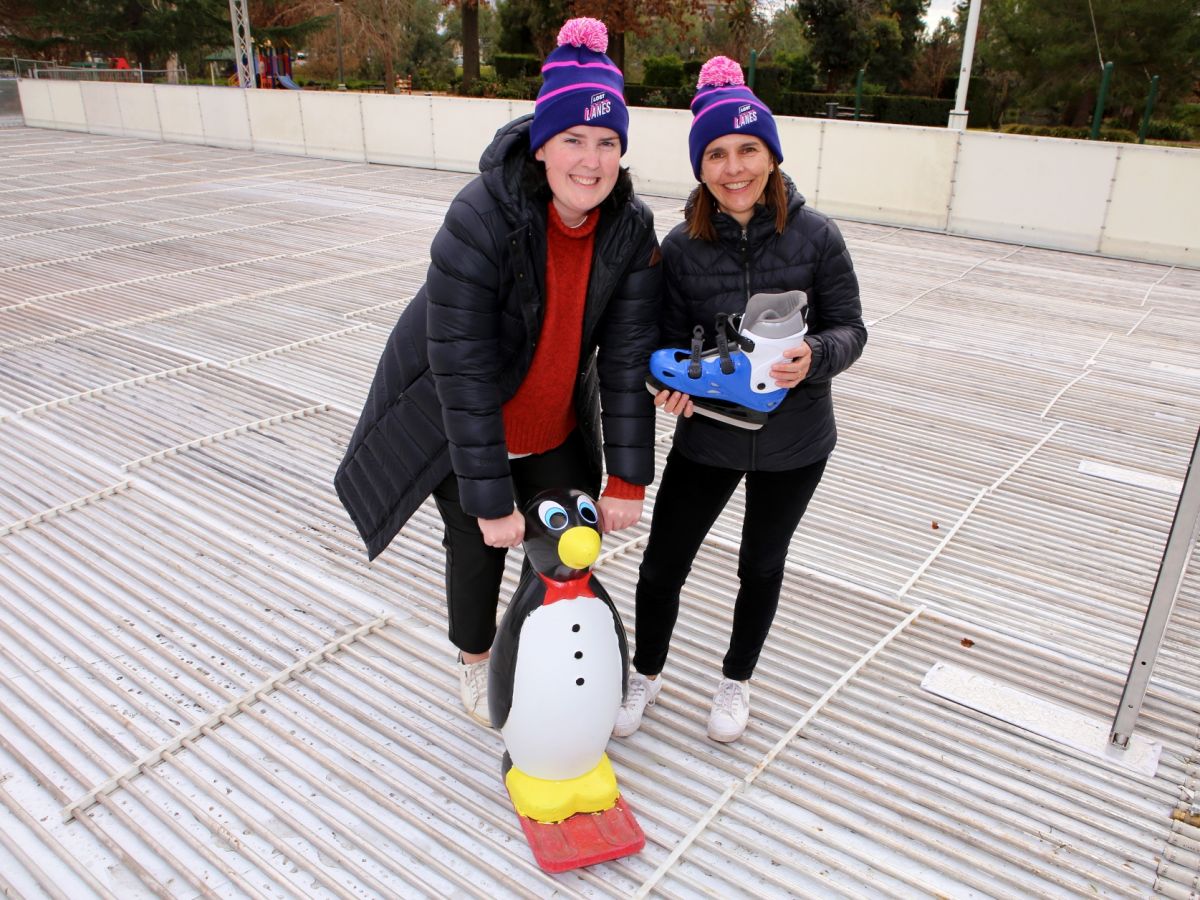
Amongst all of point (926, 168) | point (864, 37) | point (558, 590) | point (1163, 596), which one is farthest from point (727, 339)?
point (864, 37)

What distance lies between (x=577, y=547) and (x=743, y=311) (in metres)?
0.78

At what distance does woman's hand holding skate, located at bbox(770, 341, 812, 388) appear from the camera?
2.34 meters

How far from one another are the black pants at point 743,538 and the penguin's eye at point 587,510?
43 cm

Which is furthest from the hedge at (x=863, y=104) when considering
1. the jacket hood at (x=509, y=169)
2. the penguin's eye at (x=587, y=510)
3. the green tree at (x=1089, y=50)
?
the penguin's eye at (x=587, y=510)

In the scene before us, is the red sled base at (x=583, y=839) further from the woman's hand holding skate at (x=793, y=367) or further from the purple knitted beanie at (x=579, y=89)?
the purple knitted beanie at (x=579, y=89)

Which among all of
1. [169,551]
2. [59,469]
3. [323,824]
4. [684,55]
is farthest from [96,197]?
[684,55]

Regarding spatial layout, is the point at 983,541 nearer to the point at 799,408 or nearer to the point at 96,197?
the point at 799,408

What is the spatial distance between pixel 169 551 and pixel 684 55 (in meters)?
54.3

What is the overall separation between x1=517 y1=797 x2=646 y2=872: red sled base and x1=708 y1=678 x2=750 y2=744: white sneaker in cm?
47

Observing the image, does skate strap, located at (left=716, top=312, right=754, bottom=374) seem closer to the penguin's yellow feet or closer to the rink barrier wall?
the penguin's yellow feet

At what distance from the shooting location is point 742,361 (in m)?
2.36

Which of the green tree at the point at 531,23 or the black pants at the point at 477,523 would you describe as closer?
the black pants at the point at 477,523

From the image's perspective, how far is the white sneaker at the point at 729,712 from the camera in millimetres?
2902

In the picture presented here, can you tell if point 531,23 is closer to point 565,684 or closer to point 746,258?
point 746,258
